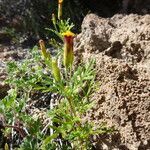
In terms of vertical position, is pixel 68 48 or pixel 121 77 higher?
pixel 68 48

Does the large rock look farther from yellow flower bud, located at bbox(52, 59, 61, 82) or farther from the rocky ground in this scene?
yellow flower bud, located at bbox(52, 59, 61, 82)

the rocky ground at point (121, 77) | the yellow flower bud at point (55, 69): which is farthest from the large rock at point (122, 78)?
the yellow flower bud at point (55, 69)

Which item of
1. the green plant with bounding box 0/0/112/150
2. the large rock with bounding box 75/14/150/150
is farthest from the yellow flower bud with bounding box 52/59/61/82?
the large rock with bounding box 75/14/150/150

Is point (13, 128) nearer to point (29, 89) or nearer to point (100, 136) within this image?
point (29, 89)

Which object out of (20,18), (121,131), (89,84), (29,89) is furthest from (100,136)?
(20,18)

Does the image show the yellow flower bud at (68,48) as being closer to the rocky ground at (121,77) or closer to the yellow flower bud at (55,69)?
the yellow flower bud at (55,69)

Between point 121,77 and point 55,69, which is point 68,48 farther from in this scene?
point 121,77

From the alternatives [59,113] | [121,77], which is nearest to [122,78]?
[121,77]

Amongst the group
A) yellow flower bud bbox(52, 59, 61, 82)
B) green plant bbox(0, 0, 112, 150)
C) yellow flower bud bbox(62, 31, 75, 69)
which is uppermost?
yellow flower bud bbox(62, 31, 75, 69)
